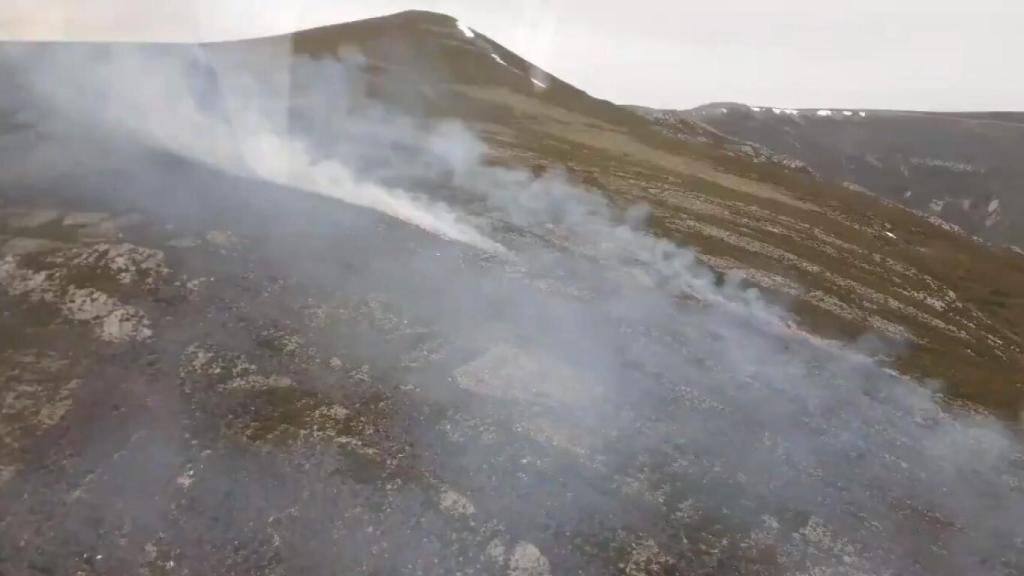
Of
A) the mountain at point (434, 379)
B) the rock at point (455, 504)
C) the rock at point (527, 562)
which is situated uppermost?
the mountain at point (434, 379)

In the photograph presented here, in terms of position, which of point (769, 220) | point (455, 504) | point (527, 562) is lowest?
point (527, 562)

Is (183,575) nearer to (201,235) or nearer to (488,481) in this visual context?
(488,481)

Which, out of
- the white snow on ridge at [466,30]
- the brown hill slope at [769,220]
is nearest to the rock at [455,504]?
the brown hill slope at [769,220]

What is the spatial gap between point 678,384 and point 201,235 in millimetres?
26329

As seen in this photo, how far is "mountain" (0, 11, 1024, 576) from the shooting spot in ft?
82.2

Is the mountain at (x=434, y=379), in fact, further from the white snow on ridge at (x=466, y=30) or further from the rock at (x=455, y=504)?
the white snow on ridge at (x=466, y=30)

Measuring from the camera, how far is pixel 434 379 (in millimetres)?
32750

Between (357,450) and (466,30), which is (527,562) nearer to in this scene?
(357,450)

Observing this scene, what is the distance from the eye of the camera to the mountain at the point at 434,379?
25.1 meters

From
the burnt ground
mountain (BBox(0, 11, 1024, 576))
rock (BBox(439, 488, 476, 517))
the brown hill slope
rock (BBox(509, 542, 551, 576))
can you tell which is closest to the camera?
rock (BBox(509, 542, 551, 576))

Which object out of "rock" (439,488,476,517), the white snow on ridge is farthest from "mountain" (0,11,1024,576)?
the white snow on ridge

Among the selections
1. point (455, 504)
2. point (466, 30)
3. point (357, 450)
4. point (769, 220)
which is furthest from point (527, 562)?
point (466, 30)

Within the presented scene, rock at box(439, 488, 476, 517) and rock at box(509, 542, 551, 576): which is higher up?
rock at box(439, 488, 476, 517)

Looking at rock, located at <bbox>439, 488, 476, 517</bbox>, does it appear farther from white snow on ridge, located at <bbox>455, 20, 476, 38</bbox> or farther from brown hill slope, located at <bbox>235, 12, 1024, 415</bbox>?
white snow on ridge, located at <bbox>455, 20, 476, 38</bbox>
